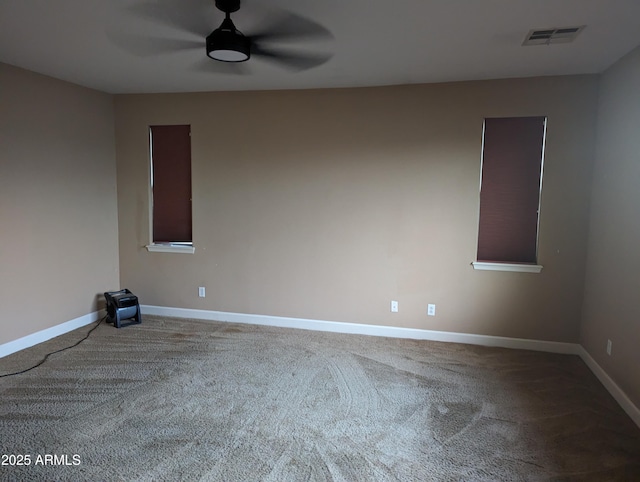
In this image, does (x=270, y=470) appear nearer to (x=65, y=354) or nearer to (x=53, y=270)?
(x=65, y=354)

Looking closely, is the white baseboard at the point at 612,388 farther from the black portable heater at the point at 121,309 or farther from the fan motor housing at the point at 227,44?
the black portable heater at the point at 121,309

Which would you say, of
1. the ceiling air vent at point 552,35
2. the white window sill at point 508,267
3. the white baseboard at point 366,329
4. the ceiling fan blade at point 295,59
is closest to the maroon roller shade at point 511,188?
the white window sill at point 508,267

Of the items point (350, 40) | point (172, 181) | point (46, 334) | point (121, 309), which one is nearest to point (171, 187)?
point (172, 181)

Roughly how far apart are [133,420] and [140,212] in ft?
9.08

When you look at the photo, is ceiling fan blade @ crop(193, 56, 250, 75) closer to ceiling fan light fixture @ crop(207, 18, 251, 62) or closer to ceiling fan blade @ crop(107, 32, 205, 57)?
ceiling fan blade @ crop(107, 32, 205, 57)

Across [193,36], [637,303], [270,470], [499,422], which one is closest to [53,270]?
[193,36]

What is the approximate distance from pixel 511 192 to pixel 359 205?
1479 millimetres

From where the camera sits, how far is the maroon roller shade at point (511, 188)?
3.78 metres

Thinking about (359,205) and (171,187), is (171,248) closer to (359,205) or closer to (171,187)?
(171,187)

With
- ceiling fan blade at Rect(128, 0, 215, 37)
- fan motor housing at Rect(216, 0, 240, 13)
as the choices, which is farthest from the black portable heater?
fan motor housing at Rect(216, 0, 240, 13)

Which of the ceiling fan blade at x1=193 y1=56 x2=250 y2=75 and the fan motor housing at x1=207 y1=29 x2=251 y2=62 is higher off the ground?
the ceiling fan blade at x1=193 y1=56 x2=250 y2=75

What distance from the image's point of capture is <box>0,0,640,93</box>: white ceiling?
230cm

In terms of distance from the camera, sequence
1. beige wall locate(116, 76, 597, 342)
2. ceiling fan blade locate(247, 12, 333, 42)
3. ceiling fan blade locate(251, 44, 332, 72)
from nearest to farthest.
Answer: ceiling fan blade locate(247, 12, 333, 42) < ceiling fan blade locate(251, 44, 332, 72) < beige wall locate(116, 76, 597, 342)

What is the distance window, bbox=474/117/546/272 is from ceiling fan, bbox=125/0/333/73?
6.22ft
